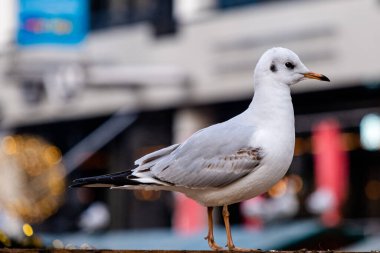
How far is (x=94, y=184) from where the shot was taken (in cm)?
384

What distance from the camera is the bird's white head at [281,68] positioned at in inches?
163

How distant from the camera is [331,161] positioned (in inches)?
951

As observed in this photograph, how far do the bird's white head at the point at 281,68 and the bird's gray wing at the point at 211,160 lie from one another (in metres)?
0.23

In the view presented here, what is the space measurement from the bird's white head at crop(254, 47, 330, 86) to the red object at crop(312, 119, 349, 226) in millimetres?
19453

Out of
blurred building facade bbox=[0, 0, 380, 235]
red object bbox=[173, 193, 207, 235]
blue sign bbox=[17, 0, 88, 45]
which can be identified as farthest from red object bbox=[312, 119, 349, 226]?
blue sign bbox=[17, 0, 88, 45]

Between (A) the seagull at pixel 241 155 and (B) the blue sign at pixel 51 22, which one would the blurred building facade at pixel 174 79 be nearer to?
(B) the blue sign at pixel 51 22

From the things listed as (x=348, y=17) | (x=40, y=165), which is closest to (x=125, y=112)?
(x=40, y=165)

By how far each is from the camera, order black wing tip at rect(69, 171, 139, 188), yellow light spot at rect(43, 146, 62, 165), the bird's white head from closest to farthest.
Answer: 1. black wing tip at rect(69, 171, 139, 188)
2. the bird's white head
3. yellow light spot at rect(43, 146, 62, 165)

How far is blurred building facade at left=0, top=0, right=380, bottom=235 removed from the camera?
934 inches

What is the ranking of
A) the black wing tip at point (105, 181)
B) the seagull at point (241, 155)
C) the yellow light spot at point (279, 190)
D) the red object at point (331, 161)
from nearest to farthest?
the black wing tip at point (105, 181) → the seagull at point (241, 155) → the yellow light spot at point (279, 190) → the red object at point (331, 161)

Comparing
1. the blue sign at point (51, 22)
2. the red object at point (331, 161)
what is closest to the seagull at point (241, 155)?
the red object at point (331, 161)

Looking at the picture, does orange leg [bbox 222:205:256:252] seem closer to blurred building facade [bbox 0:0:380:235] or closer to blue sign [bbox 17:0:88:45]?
blurred building facade [bbox 0:0:380:235]

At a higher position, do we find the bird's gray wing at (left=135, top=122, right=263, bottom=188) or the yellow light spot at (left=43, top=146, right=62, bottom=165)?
the bird's gray wing at (left=135, top=122, right=263, bottom=188)

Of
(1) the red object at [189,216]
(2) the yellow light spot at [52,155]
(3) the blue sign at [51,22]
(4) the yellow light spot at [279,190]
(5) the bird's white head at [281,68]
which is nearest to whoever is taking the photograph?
(5) the bird's white head at [281,68]
